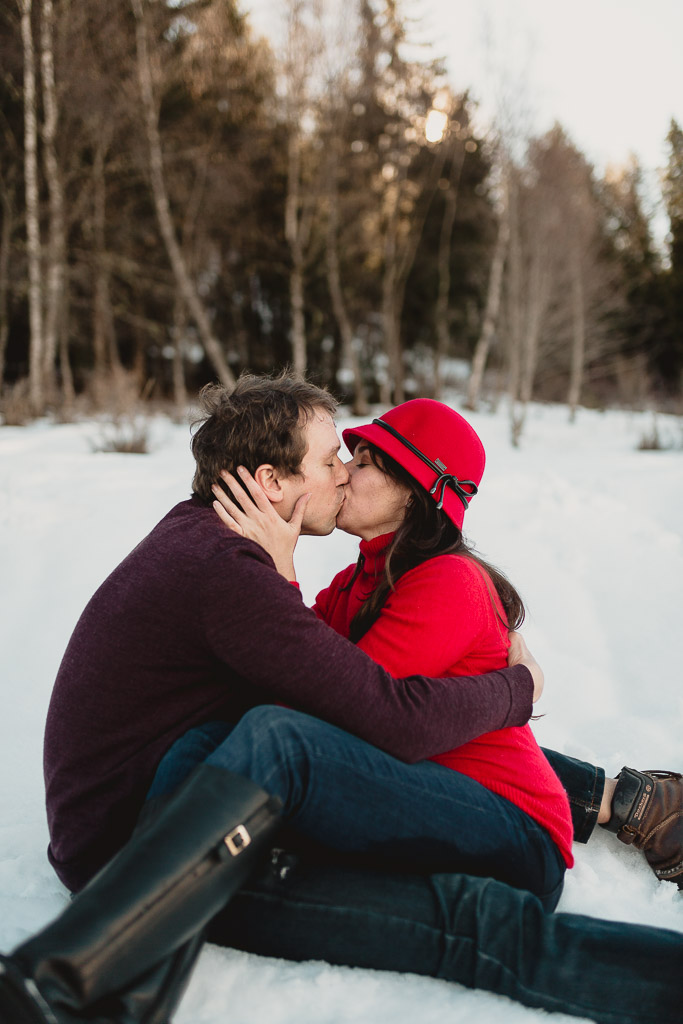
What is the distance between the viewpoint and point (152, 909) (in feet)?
4.07

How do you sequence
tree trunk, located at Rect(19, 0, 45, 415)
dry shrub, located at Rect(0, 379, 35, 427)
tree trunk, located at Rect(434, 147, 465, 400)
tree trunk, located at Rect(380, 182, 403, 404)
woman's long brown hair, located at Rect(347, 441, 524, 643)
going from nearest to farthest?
woman's long brown hair, located at Rect(347, 441, 524, 643)
dry shrub, located at Rect(0, 379, 35, 427)
tree trunk, located at Rect(19, 0, 45, 415)
tree trunk, located at Rect(380, 182, 403, 404)
tree trunk, located at Rect(434, 147, 465, 400)

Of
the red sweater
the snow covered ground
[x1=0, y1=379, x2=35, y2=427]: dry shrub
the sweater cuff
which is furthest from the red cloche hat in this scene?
[x1=0, y1=379, x2=35, y2=427]: dry shrub

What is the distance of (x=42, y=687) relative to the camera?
338 centimetres

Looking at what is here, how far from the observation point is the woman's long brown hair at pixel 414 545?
2.07m

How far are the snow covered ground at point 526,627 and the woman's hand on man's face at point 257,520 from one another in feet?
3.29

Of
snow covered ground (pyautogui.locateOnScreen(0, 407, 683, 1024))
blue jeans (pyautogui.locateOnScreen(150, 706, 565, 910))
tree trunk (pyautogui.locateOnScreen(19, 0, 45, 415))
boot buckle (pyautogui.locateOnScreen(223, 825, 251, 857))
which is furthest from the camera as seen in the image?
tree trunk (pyautogui.locateOnScreen(19, 0, 45, 415))

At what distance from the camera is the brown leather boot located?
2.18 meters

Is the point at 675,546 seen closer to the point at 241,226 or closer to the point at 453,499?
the point at 453,499

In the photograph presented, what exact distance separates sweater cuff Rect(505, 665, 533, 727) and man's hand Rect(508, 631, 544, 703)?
0.05 metres

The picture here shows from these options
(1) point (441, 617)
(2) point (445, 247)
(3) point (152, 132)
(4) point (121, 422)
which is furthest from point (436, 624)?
(2) point (445, 247)

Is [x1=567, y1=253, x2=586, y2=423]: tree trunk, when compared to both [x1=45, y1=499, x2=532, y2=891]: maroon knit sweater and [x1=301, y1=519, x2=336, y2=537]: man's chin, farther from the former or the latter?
[x1=45, y1=499, x2=532, y2=891]: maroon knit sweater

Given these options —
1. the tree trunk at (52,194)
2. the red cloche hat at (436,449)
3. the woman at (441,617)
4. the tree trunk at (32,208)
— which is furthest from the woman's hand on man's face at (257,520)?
the tree trunk at (52,194)

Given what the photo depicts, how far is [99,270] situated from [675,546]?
1233cm

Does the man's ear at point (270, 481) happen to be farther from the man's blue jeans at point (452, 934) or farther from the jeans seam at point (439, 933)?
the jeans seam at point (439, 933)
